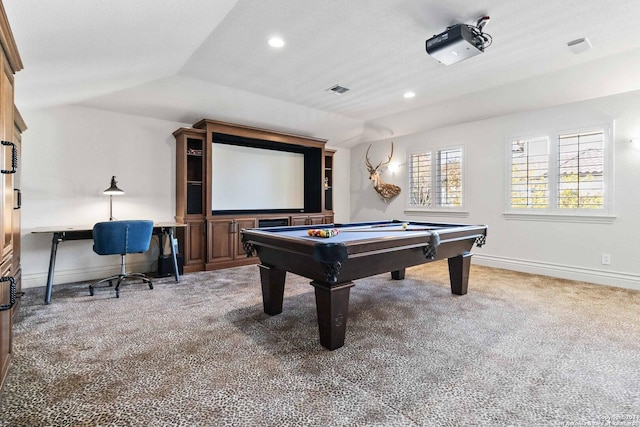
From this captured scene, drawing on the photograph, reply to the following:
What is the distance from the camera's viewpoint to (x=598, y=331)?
2625mm

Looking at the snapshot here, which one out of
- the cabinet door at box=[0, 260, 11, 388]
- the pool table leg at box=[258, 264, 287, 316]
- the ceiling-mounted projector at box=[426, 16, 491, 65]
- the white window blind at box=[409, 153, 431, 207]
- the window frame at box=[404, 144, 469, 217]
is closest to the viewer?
the cabinet door at box=[0, 260, 11, 388]

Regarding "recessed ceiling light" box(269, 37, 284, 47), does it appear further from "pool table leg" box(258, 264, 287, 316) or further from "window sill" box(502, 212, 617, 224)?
"window sill" box(502, 212, 617, 224)

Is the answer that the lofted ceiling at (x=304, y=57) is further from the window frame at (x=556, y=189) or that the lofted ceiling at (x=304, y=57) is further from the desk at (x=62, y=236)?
the desk at (x=62, y=236)

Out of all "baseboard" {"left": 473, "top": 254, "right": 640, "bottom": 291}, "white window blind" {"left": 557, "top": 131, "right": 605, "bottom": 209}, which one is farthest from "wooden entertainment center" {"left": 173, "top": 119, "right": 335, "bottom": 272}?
"white window blind" {"left": 557, "top": 131, "right": 605, "bottom": 209}

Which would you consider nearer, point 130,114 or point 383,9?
point 383,9

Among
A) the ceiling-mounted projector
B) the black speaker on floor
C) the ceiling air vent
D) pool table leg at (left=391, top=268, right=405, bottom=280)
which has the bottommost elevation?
pool table leg at (left=391, top=268, right=405, bottom=280)

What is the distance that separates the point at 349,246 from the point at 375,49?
89.0 inches

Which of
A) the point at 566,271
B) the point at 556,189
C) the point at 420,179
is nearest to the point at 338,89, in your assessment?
the point at 420,179

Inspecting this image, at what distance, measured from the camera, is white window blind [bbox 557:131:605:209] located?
13.6ft

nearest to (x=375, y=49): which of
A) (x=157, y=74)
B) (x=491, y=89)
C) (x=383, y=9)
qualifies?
(x=383, y=9)

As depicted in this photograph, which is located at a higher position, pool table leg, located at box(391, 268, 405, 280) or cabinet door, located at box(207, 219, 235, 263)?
cabinet door, located at box(207, 219, 235, 263)

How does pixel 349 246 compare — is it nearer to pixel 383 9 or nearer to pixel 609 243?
pixel 383 9

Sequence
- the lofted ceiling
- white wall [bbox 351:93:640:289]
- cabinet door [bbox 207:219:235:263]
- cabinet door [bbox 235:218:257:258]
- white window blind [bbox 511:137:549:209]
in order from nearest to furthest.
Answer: the lofted ceiling, white wall [bbox 351:93:640:289], white window blind [bbox 511:137:549:209], cabinet door [bbox 207:219:235:263], cabinet door [bbox 235:218:257:258]

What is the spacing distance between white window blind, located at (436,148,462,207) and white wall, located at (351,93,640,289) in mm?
145
